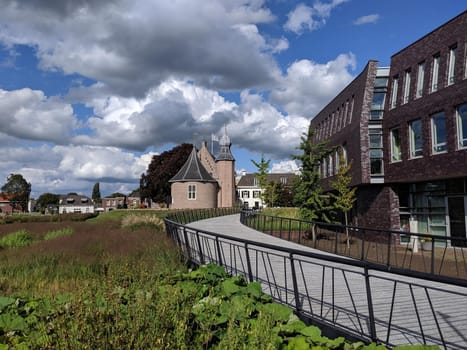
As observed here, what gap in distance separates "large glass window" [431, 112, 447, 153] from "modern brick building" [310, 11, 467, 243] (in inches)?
1.8

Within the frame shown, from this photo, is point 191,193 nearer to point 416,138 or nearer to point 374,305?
point 416,138

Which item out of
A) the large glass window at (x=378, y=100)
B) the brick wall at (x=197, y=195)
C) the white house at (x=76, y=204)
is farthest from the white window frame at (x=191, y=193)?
the white house at (x=76, y=204)

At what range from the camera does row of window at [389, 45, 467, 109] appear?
59.1 feet

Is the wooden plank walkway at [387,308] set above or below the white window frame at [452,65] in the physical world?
below

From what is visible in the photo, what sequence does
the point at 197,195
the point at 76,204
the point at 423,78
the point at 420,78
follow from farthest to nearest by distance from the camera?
1. the point at 76,204
2. the point at 197,195
3. the point at 420,78
4. the point at 423,78

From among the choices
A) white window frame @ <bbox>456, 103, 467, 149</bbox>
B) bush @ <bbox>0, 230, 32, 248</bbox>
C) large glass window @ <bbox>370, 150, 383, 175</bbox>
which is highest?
white window frame @ <bbox>456, 103, 467, 149</bbox>

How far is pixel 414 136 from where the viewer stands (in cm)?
2062

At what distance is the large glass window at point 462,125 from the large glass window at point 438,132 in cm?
96

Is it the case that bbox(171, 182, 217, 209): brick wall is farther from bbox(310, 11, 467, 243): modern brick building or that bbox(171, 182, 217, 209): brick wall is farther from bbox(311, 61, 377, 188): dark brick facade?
bbox(311, 61, 377, 188): dark brick facade

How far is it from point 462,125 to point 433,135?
6.12 ft

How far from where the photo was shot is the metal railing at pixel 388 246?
10.2 meters

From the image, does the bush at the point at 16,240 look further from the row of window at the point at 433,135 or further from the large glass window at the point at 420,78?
the large glass window at the point at 420,78

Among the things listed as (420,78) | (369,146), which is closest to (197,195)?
(369,146)

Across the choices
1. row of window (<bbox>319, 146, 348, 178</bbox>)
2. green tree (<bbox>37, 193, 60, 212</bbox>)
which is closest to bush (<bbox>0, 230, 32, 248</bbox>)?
row of window (<bbox>319, 146, 348, 178</bbox>)
